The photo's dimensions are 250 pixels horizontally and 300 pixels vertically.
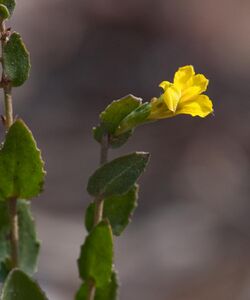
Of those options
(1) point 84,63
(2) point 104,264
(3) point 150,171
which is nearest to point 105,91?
(1) point 84,63

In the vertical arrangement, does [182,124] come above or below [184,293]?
above

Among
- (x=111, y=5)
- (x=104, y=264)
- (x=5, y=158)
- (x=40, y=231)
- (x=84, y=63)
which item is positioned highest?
(x=111, y=5)

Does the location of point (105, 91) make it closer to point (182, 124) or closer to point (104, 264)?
point (182, 124)

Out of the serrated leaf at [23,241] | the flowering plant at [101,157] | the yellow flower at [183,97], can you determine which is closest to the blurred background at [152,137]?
the serrated leaf at [23,241]

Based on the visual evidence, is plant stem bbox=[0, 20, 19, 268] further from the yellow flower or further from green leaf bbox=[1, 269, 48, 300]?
the yellow flower

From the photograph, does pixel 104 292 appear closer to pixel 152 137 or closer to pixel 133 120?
pixel 133 120

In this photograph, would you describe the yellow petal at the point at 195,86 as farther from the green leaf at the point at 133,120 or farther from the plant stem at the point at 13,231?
the plant stem at the point at 13,231

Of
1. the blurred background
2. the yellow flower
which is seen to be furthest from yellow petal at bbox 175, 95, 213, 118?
the blurred background
